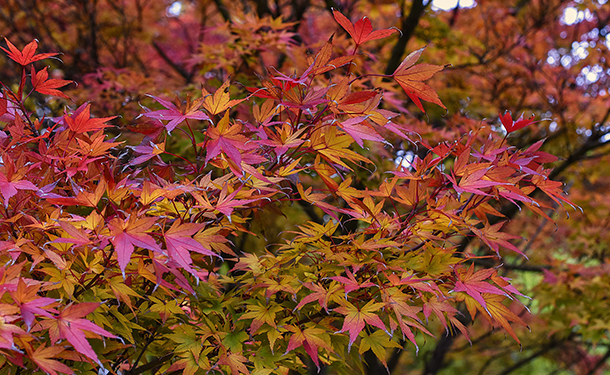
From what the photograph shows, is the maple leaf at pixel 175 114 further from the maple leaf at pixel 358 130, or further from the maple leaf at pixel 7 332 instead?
the maple leaf at pixel 7 332

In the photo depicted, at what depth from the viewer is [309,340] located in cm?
146

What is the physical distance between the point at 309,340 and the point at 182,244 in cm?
54

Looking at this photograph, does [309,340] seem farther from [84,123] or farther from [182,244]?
[84,123]

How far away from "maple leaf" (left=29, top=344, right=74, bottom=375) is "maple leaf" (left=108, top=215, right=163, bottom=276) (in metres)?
0.32

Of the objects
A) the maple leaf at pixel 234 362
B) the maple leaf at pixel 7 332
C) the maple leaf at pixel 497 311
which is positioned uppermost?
the maple leaf at pixel 497 311

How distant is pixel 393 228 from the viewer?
1561 millimetres

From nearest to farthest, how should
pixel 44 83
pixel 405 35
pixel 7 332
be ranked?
pixel 7 332 → pixel 44 83 → pixel 405 35

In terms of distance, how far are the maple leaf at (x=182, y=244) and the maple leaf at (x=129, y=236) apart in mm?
58

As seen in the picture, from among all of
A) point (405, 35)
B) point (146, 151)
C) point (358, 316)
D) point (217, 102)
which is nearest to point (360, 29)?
point (217, 102)

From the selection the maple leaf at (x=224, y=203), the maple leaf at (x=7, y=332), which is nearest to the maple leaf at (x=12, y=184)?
the maple leaf at (x=7, y=332)

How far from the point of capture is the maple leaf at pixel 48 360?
115 cm

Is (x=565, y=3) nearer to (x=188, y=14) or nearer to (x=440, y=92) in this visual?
(x=440, y=92)

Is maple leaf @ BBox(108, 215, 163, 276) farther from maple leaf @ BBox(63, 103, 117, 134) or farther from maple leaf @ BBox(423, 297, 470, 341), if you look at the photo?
maple leaf @ BBox(423, 297, 470, 341)

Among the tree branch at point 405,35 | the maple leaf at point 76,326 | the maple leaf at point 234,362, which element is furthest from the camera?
the tree branch at point 405,35
